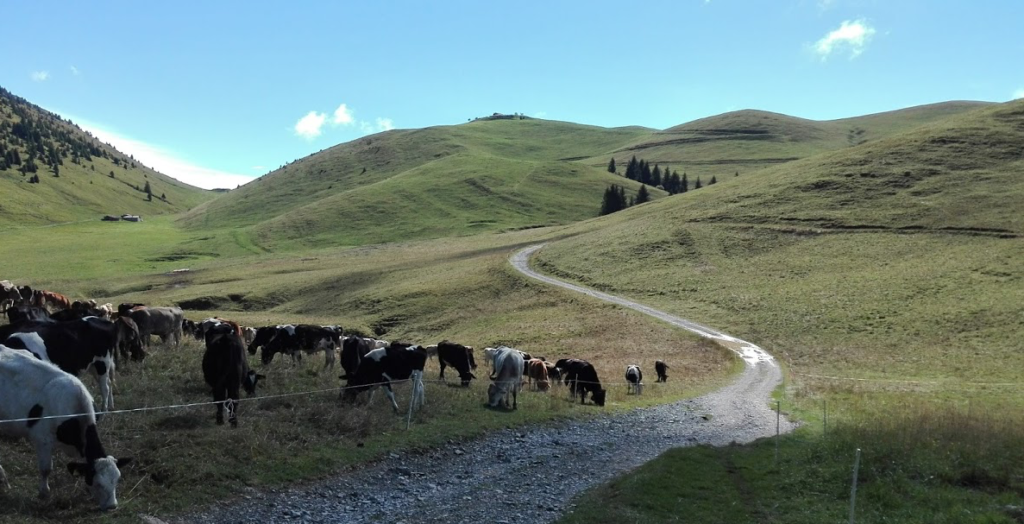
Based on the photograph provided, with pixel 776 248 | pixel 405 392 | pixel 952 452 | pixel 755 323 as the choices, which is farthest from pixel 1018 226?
pixel 405 392

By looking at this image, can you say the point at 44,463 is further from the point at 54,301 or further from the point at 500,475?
the point at 54,301

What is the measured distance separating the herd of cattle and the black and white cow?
0.8 inches

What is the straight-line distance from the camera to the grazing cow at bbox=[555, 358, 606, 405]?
2538cm

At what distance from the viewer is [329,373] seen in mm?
22891

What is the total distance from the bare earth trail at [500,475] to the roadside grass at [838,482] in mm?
923

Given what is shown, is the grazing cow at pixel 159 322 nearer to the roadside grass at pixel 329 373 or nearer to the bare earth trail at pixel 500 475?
the roadside grass at pixel 329 373

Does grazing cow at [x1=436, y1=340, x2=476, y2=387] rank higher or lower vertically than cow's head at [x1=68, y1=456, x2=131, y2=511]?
lower

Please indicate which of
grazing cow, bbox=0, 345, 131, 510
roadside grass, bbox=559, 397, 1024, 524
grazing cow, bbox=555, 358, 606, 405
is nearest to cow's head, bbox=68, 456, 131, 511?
grazing cow, bbox=0, 345, 131, 510

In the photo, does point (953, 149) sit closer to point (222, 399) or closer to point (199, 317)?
point (199, 317)

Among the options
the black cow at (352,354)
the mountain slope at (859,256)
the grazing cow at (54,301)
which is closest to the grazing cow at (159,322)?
the black cow at (352,354)

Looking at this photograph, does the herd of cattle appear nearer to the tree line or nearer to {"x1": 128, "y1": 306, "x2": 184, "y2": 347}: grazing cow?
{"x1": 128, "y1": 306, "x2": 184, "y2": 347}: grazing cow

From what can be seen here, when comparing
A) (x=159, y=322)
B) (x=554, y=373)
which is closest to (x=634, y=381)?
(x=554, y=373)

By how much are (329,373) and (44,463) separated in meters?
12.7

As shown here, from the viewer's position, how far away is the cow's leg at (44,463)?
33.2 feet
